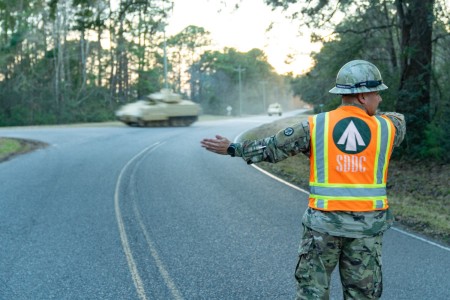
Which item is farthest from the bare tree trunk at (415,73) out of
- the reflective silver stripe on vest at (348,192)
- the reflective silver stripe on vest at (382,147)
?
the reflective silver stripe on vest at (348,192)

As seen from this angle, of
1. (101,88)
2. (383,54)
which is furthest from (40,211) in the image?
(101,88)

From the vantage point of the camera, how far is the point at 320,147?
123 inches

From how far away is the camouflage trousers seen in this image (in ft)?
10.2

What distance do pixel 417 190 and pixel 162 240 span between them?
8.42 metres

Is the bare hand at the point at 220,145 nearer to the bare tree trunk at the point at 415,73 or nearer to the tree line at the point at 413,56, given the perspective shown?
the tree line at the point at 413,56

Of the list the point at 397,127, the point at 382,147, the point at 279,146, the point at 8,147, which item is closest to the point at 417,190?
the point at 397,127

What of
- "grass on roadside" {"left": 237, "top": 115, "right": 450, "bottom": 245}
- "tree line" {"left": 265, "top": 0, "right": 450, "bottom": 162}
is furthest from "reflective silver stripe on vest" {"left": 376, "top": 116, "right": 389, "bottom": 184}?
"tree line" {"left": 265, "top": 0, "right": 450, "bottom": 162}

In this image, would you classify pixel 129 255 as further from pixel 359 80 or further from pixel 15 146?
pixel 15 146

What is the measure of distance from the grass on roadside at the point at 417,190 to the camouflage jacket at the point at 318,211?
5.01 m

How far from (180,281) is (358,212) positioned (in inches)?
121

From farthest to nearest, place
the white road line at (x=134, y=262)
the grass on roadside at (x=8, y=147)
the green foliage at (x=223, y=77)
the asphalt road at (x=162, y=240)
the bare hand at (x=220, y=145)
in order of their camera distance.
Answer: the green foliage at (x=223, y=77), the grass on roadside at (x=8, y=147), the asphalt road at (x=162, y=240), the white road line at (x=134, y=262), the bare hand at (x=220, y=145)

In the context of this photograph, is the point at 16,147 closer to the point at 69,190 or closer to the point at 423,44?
the point at 69,190

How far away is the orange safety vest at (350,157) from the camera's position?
306 centimetres

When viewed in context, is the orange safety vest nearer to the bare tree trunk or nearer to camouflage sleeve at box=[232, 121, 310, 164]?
camouflage sleeve at box=[232, 121, 310, 164]
